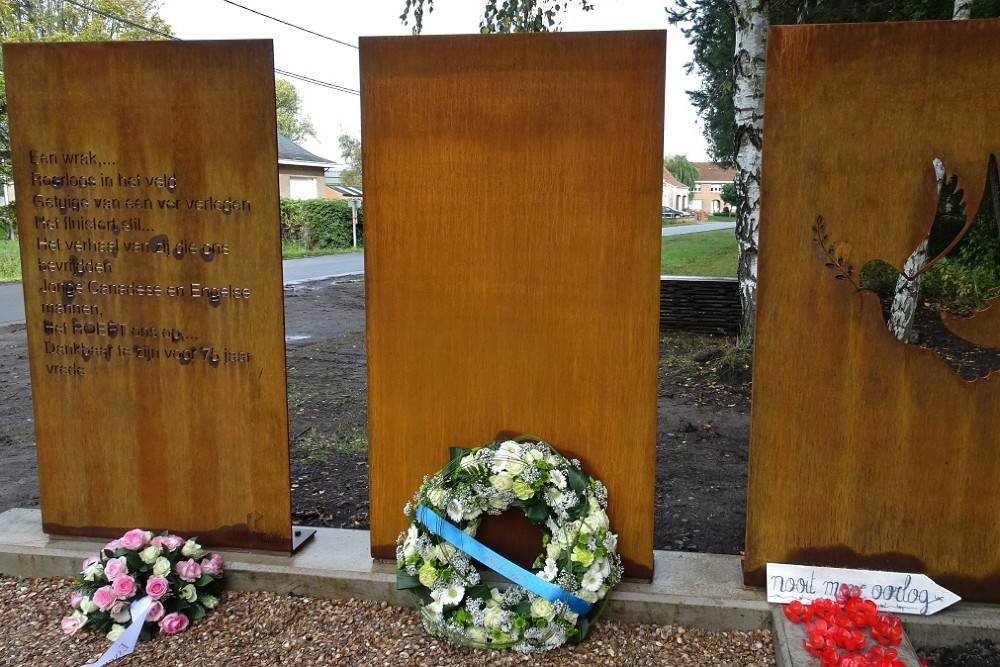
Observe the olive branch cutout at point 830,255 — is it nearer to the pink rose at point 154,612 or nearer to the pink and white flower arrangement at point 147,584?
the pink and white flower arrangement at point 147,584

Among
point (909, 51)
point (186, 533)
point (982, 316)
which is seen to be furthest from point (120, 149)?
point (982, 316)

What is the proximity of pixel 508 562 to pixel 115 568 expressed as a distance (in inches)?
54.2

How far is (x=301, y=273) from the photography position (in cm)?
1802

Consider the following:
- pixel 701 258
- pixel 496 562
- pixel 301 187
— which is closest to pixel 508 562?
pixel 496 562

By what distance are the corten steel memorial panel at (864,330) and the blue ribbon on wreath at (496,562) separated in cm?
67

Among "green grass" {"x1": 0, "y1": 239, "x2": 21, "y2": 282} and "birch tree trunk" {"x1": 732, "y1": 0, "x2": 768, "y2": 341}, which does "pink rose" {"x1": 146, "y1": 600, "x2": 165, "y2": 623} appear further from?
"green grass" {"x1": 0, "y1": 239, "x2": 21, "y2": 282}

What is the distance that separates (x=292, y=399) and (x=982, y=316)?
468 cm

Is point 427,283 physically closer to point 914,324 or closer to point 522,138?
point 522,138

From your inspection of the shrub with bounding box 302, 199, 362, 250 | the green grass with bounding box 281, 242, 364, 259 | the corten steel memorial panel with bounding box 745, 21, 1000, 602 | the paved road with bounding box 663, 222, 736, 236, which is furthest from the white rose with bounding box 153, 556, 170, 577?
the paved road with bounding box 663, 222, 736, 236

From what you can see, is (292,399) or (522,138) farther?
(292,399)

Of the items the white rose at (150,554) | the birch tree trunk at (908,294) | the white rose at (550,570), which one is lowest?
the white rose at (150,554)

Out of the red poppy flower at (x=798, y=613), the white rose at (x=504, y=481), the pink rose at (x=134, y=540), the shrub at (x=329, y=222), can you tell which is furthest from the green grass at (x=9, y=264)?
the red poppy flower at (x=798, y=613)

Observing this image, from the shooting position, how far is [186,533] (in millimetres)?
3150

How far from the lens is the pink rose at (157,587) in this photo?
110 inches
